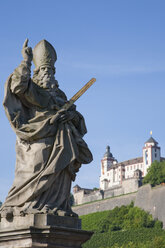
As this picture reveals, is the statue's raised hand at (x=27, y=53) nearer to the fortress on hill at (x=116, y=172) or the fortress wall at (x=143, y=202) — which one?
the fortress wall at (x=143, y=202)

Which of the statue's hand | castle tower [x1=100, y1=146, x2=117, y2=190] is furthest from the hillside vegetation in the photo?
the statue's hand

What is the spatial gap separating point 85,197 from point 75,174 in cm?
9595

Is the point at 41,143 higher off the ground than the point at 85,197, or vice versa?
the point at 85,197

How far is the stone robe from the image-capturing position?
253 inches

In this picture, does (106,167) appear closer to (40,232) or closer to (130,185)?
(130,185)

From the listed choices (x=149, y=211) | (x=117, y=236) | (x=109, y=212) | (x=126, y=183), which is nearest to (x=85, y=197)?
(x=126, y=183)

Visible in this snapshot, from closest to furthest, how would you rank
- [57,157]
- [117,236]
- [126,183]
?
[57,157] < [117,236] < [126,183]

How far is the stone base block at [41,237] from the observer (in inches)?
237

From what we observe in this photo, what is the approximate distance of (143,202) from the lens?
257 ft

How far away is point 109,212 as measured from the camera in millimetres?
82250

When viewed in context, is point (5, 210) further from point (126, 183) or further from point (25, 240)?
point (126, 183)

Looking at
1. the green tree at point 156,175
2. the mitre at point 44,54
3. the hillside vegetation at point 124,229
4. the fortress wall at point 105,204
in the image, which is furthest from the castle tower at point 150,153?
the mitre at point 44,54

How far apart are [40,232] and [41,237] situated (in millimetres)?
67

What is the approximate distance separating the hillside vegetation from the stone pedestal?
53.1 meters
